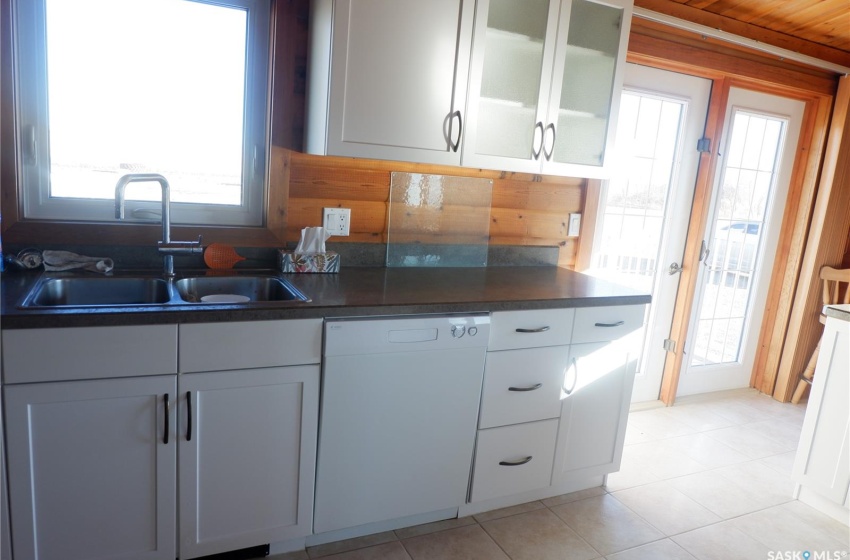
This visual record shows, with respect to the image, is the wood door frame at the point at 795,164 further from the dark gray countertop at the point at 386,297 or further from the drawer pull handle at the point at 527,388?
the drawer pull handle at the point at 527,388

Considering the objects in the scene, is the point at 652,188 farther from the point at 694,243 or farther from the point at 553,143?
the point at 553,143

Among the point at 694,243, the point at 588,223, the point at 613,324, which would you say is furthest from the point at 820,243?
the point at 613,324

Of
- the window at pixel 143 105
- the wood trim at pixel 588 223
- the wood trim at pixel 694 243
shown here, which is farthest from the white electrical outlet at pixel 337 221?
the wood trim at pixel 694 243

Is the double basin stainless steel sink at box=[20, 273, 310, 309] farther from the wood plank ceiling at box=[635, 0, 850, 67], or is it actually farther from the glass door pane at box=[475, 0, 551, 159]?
the wood plank ceiling at box=[635, 0, 850, 67]

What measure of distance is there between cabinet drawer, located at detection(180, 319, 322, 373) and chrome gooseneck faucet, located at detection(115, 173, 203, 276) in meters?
0.46

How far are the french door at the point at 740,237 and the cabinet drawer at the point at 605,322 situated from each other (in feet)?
4.19

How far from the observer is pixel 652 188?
119 inches

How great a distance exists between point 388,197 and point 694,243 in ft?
6.04

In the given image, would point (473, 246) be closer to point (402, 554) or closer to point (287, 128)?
point (287, 128)

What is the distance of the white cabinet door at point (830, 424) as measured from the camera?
2.28 metres

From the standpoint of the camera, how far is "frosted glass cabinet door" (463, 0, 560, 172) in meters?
2.05

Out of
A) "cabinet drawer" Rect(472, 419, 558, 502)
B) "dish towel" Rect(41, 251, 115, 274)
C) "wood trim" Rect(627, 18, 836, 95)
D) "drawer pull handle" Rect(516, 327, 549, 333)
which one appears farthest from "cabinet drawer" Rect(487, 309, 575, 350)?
"wood trim" Rect(627, 18, 836, 95)

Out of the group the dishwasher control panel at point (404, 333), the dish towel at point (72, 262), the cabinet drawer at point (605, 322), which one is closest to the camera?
the dishwasher control panel at point (404, 333)

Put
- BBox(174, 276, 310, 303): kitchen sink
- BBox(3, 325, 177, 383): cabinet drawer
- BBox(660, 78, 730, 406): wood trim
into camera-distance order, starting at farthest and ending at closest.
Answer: BBox(660, 78, 730, 406): wood trim → BBox(174, 276, 310, 303): kitchen sink → BBox(3, 325, 177, 383): cabinet drawer
